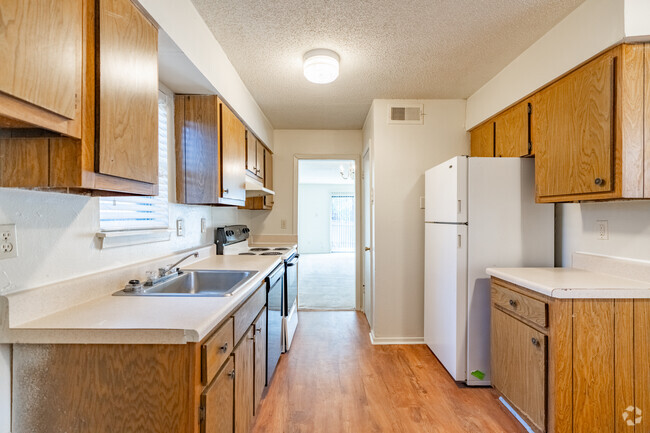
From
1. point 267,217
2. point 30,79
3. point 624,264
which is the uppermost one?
point 30,79

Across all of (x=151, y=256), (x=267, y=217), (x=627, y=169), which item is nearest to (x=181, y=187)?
(x=151, y=256)

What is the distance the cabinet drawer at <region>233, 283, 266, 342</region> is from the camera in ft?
4.65

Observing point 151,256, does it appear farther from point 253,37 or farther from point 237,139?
point 253,37

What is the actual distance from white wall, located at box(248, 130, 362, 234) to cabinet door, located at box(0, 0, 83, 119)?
314cm

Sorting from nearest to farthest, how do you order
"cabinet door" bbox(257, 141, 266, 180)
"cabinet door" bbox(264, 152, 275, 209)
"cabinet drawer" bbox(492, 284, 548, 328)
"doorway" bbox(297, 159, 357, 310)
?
"cabinet drawer" bbox(492, 284, 548, 328), "cabinet door" bbox(257, 141, 266, 180), "cabinet door" bbox(264, 152, 275, 209), "doorway" bbox(297, 159, 357, 310)

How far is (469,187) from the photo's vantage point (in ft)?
7.27

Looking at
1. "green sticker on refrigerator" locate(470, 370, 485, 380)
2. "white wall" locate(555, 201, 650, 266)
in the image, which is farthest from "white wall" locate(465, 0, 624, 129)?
"green sticker on refrigerator" locate(470, 370, 485, 380)

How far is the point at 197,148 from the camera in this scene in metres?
2.07

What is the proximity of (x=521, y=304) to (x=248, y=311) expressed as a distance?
5.00 ft

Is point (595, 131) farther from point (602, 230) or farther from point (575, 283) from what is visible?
point (575, 283)

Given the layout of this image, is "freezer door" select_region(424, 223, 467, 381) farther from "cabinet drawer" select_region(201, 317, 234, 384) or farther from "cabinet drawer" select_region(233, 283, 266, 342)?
"cabinet drawer" select_region(201, 317, 234, 384)

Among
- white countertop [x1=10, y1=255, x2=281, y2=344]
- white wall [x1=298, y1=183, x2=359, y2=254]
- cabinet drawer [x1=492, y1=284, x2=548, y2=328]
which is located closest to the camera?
white countertop [x1=10, y1=255, x2=281, y2=344]

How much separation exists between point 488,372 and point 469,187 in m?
1.35

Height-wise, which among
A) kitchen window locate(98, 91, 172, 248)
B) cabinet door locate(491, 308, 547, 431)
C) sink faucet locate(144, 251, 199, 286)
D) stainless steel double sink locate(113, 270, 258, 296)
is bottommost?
cabinet door locate(491, 308, 547, 431)
